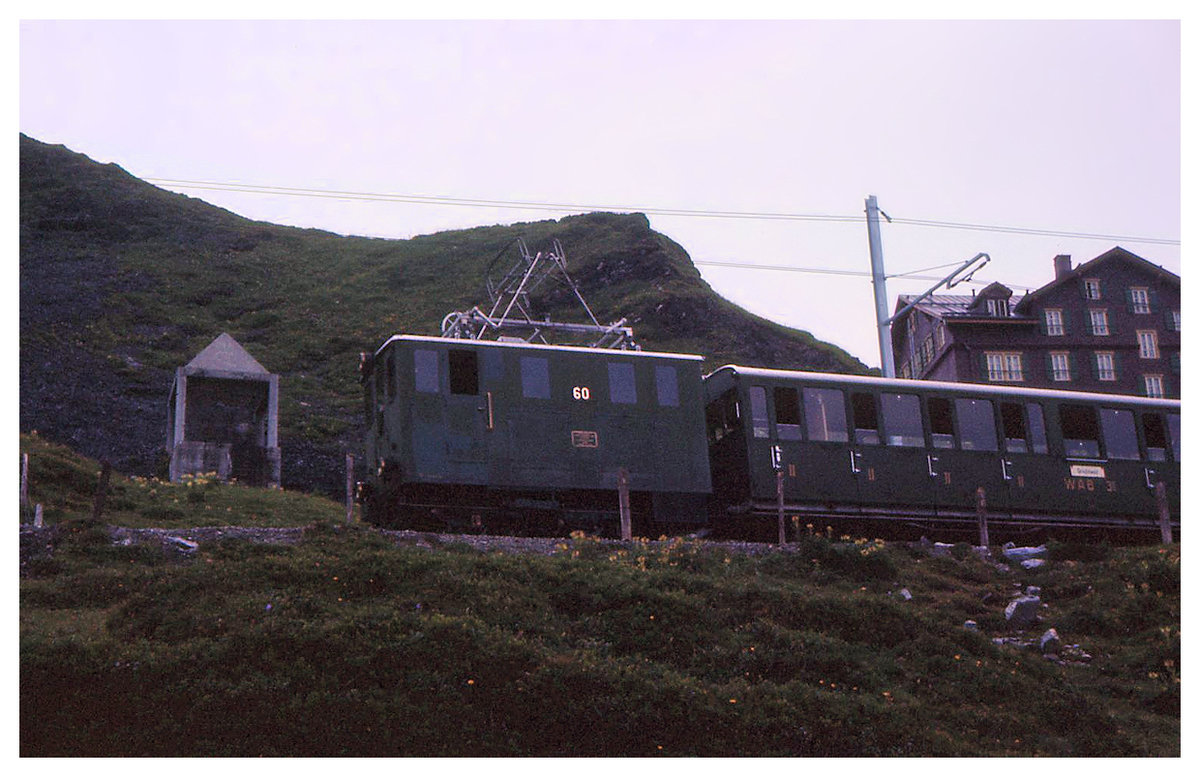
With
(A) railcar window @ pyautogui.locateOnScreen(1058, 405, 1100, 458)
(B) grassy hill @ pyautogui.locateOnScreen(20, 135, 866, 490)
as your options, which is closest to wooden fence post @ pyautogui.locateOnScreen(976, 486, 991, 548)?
(A) railcar window @ pyautogui.locateOnScreen(1058, 405, 1100, 458)

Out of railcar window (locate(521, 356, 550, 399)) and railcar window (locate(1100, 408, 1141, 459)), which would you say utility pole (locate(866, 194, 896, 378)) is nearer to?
railcar window (locate(1100, 408, 1141, 459))

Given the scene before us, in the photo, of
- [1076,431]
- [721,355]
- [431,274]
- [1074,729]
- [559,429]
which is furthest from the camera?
[431,274]

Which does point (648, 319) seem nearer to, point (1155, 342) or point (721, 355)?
point (721, 355)

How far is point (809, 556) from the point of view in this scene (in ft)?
66.0

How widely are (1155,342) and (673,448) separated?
50.5 m

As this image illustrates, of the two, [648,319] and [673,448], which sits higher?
[648,319]

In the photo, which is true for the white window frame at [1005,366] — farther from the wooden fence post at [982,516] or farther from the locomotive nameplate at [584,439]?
the locomotive nameplate at [584,439]

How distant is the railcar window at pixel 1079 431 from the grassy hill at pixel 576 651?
5.55 metres

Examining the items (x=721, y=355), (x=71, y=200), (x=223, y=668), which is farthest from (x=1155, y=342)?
(x=71, y=200)

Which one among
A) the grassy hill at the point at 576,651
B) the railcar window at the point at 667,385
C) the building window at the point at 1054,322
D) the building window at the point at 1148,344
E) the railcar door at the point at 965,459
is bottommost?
the grassy hill at the point at 576,651

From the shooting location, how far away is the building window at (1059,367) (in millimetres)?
63406

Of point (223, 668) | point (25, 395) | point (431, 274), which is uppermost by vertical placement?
point (431, 274)

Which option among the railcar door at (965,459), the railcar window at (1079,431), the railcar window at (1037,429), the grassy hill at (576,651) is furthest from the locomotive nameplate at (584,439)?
the railcar window at (1079,431)

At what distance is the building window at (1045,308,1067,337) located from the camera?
6381 cm
